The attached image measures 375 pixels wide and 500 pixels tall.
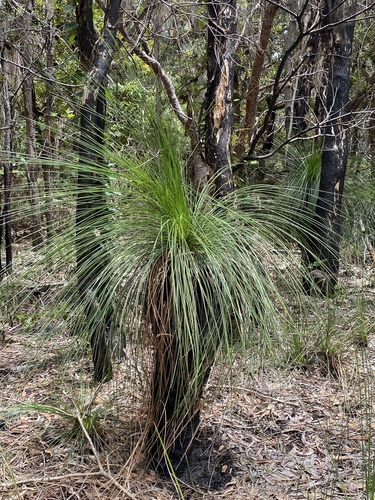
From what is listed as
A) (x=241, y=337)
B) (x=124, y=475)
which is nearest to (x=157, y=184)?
(x=241, y=337)

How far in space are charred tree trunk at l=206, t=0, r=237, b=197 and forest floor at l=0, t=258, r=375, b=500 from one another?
94 cm

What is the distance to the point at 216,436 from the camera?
248cm

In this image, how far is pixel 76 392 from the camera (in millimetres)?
2670

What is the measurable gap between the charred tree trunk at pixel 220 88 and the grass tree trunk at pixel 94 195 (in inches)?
23.1

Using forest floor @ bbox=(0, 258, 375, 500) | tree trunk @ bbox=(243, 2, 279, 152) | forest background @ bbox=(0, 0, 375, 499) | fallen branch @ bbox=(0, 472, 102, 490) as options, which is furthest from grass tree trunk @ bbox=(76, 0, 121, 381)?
tree trunk @ bbox=(243, 2, 279, 152)

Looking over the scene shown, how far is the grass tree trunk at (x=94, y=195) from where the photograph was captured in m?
1.88

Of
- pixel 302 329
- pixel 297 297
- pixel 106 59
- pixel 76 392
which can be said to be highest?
pixel 106 59

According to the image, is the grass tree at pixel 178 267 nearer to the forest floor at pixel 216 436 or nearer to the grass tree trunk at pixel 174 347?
the grass tree trunk at pixel 174 347

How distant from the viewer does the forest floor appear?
2127 mm

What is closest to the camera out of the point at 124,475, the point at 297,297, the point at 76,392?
the point at 297,297

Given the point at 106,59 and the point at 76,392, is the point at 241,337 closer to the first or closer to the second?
the point at 76,392

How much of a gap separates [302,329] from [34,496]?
132 cm

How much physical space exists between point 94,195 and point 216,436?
1.25 metres

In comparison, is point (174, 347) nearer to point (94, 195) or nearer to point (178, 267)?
point (178, 267)
